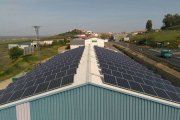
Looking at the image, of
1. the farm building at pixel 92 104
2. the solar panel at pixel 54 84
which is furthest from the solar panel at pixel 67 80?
the solar panel at pixel 54 84

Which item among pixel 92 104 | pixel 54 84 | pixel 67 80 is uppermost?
pixel 67 80

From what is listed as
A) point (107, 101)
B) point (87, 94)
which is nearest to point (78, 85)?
point (87, 94)

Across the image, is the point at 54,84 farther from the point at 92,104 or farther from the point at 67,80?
the point at 92,104

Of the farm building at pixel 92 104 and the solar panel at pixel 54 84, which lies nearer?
the farm building at pixel 92 104

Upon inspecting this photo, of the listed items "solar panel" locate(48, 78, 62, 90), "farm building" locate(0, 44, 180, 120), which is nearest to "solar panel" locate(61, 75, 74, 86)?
"farm building" locate(0, 44, 180, 120)

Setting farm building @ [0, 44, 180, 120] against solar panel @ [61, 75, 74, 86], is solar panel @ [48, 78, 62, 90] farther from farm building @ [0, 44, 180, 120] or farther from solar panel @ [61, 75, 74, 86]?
solar panel @ [61, 75, 74, 86]

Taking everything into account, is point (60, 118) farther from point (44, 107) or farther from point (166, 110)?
point (166, 110)

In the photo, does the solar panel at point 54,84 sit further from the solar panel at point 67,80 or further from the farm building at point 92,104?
the solar panel at point 67,80

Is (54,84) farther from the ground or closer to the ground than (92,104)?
farther from the ground

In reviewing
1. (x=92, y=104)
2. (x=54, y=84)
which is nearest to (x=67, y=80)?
(x=54, y=84)

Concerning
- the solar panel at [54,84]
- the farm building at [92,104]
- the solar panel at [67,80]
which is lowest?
the farm building at [92,104]

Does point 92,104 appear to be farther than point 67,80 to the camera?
No

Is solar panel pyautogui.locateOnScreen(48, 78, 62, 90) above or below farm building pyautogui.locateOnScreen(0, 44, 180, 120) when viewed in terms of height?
above

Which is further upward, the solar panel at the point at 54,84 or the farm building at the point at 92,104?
the solar panel at the point at 54,84
